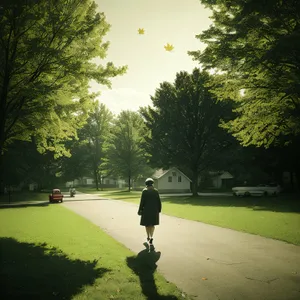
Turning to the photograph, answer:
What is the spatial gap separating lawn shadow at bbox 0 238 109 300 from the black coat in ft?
6.76

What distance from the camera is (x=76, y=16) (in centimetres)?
773

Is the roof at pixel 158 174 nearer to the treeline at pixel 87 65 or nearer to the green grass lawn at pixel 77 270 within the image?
the treeline at pixel 87 65

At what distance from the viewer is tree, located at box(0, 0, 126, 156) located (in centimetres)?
721

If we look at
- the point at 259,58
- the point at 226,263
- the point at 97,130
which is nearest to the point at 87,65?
the point at 259,58

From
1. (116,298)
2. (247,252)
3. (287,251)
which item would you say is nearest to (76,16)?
(116,298)

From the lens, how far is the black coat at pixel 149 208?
7.93 meters

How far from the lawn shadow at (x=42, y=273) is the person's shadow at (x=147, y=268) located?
2.62ft

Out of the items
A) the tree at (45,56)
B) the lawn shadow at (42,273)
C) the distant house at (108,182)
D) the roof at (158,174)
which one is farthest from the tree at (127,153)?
the lawn shadow at (42,273)

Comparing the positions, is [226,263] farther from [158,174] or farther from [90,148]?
[90,148]

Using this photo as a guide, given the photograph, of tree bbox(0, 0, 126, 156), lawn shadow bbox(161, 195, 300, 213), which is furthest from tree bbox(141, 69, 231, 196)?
tree bbox(0, 0, 126, 156)

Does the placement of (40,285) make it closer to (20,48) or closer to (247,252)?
(247,252)

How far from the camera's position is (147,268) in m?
5.95

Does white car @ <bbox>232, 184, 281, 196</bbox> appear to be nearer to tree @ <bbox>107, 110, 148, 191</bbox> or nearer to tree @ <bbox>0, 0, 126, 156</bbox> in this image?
tree @ <bbox>107, 110, 148, 191</bbox>

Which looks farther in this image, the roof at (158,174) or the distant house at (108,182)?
the distant house at (108,182)
